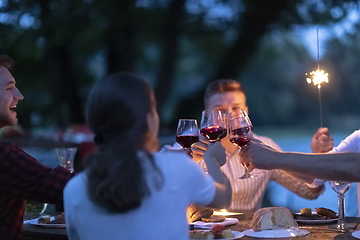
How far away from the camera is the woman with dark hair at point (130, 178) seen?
4.69ft

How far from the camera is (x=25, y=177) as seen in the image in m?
2.08

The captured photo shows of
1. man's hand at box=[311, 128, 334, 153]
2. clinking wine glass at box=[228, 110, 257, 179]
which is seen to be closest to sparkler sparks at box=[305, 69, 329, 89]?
man's hand at box=[311, 128, 334, 153]

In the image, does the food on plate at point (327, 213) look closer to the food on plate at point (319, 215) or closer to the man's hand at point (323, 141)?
the food on plate at point (319, 215)

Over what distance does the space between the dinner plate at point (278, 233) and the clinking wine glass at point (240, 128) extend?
45 cm

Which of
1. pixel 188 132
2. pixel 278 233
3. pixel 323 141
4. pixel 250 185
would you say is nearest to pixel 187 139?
pixel 188 132

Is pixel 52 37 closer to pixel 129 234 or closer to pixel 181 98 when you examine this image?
pixel 181 98

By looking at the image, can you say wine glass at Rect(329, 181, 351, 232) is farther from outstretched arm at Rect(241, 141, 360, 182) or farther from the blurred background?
the blurred background

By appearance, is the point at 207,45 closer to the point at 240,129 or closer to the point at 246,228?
the point at 240,129

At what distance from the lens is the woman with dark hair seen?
1430 millimetres

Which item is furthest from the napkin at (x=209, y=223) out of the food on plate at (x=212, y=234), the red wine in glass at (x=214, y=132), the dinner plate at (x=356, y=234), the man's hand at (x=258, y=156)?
the dinner plate at (x=356, y=234)

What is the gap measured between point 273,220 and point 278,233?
11 cm

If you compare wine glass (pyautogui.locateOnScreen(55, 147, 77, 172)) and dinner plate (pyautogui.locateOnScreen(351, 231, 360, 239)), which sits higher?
wine glass (pyautogui.locateOnScreen(55, 147, 77, 172))

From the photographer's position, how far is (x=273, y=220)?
7.31 ft

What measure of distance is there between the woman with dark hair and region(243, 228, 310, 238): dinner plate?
67 cm
